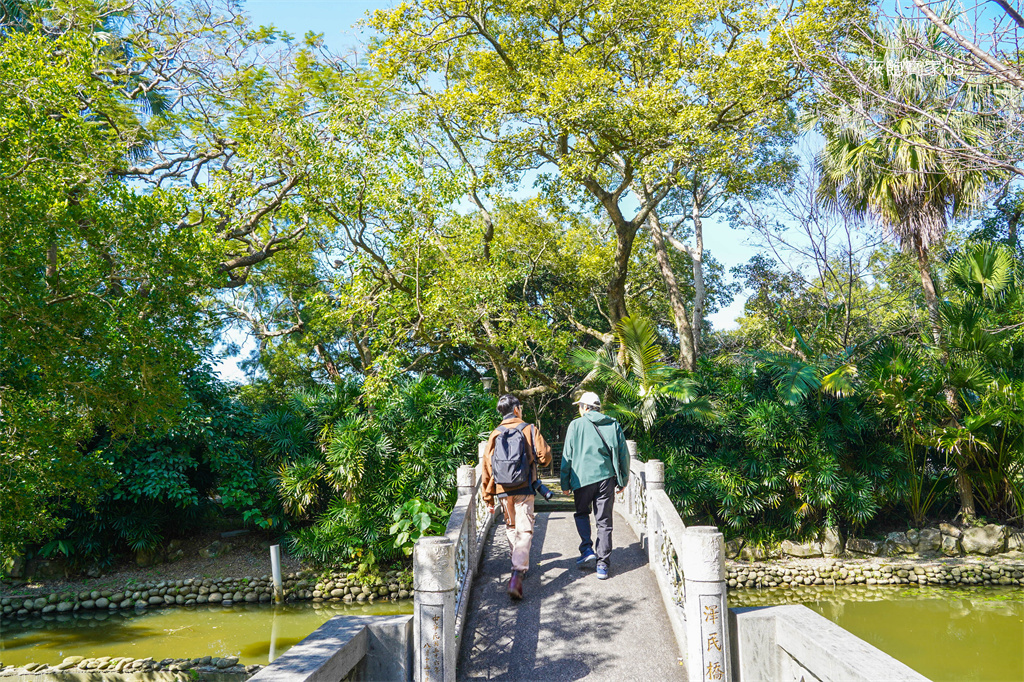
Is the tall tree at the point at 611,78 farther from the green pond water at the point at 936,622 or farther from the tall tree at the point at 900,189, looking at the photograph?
the green pond water at the point at 936,622

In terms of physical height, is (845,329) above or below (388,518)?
above

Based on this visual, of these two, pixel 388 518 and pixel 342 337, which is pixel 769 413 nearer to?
pixel 388 518

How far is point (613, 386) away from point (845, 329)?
231 inches

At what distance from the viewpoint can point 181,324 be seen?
27.8ft

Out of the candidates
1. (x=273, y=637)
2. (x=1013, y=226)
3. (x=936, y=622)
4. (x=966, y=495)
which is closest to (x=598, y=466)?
(x=273, y=637)

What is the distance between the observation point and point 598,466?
6.13m

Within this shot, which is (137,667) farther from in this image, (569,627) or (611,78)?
(611,78)

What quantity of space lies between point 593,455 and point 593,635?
62.4 inches

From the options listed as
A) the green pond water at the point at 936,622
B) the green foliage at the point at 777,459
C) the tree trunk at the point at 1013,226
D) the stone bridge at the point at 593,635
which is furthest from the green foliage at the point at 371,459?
the tree trunk at the point at 1013,226

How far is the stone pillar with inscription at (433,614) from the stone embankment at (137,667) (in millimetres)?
5088

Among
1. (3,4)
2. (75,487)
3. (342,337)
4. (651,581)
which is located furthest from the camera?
(342,337)

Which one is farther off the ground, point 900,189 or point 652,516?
point 900,189

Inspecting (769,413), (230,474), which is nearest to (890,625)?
(769,413)

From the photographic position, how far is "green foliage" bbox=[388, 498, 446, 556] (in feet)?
40.0
